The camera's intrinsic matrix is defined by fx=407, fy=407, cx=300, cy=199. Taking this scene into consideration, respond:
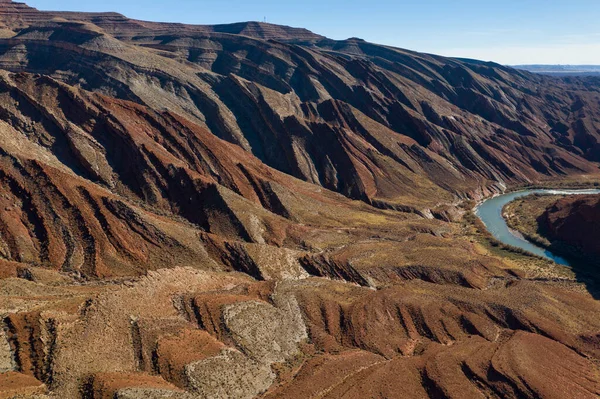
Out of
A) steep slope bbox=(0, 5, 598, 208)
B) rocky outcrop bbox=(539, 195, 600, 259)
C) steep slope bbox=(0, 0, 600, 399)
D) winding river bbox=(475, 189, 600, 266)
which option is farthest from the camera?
steep slope bbox=(0, 5, 598, 208)

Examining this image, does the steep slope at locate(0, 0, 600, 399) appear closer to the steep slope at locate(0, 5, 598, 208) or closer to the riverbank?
the steep slope at locate(0, 5, 598, 208)

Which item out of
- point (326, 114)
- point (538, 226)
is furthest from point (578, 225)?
point (326, 114)

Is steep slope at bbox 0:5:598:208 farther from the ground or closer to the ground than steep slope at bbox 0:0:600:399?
farther from the ground

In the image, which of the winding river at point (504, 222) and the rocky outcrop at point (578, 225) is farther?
the winding river at point (504, 222)

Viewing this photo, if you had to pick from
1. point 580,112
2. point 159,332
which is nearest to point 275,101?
point 159,332

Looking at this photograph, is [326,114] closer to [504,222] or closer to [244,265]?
[504,222]

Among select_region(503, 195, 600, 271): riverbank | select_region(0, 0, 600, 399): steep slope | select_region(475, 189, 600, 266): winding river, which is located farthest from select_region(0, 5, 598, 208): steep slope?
select_region(503, 195, 600, 271): riverbank

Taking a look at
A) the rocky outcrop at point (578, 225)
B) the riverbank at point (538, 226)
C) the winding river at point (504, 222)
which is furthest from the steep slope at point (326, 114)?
the rocky outcrop at point (578, 225)

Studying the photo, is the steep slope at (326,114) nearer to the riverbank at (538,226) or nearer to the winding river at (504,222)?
the winding river at (504,222)
